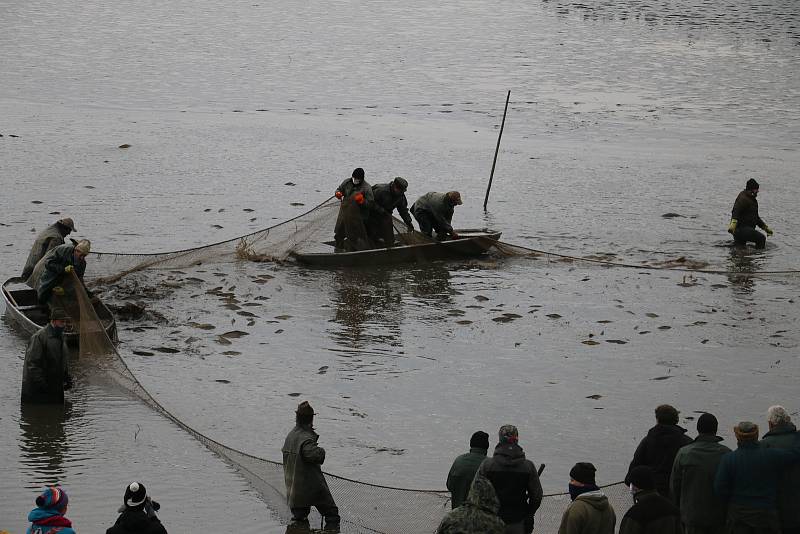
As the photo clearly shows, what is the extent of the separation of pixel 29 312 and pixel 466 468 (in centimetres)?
716

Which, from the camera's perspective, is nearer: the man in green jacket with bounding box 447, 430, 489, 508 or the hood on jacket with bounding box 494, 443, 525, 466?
the hood on jacket with bounding box 494, 443, 525, 466

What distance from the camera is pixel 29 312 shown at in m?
12.6

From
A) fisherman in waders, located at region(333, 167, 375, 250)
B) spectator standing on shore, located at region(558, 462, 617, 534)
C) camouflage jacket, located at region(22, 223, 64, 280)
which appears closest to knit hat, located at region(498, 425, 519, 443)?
spectator standing on shore, located at region(558, 462, 617, 534)

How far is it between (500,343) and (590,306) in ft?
6.37

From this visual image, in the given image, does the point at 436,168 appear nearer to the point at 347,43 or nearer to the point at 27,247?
the point at 27,247

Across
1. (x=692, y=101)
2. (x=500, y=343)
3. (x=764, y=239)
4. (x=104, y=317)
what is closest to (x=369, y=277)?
(x=500, y=343)

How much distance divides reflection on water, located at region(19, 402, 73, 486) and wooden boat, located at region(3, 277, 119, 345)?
1222mm

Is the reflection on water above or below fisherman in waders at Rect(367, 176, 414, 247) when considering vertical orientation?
below

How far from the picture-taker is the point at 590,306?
573 inches

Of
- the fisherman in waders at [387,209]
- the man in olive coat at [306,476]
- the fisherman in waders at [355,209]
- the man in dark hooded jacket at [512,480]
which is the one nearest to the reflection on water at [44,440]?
the man in olive coat at [306,476]

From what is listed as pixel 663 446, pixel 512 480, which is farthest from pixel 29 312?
pixel 663 446

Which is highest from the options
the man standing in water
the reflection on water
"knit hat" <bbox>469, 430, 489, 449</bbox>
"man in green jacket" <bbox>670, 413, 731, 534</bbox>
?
the man standing in water

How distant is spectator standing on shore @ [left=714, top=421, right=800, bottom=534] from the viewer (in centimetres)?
680

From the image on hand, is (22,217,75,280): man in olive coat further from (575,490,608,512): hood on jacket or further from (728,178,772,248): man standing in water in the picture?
(728,178,772,248): man standing in water
